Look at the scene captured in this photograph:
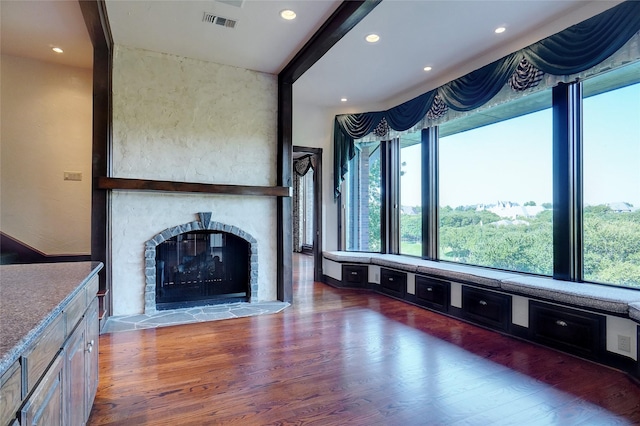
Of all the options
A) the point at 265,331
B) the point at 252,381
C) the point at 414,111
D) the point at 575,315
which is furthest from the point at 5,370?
the point at 414,111

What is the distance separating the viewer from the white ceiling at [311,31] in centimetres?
315

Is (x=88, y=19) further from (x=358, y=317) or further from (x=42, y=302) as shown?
(x=358, y=317)

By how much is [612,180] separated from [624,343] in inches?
57.3

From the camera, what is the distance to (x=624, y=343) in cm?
272

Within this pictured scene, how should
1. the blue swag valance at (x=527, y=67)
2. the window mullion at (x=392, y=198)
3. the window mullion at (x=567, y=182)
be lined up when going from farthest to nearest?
the window mullion at (x=392, y=198) < the window mullion at (x=567, y=182) < the blue swag valance at (x=527, y=67)

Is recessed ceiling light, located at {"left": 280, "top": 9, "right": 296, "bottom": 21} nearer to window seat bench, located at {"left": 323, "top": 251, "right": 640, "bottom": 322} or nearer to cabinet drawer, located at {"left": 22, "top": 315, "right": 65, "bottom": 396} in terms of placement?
cabinet drawer, located at {"left": 22, "top": 315, "right": 65, "bottom": 396}

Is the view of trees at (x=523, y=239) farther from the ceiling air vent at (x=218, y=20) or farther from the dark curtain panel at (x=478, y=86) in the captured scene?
the ceiling air vent at (x=218, y=20)

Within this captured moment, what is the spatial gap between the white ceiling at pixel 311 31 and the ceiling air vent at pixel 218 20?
55 mm

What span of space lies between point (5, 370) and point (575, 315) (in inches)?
148

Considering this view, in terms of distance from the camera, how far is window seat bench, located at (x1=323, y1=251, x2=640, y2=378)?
2742 millimetres

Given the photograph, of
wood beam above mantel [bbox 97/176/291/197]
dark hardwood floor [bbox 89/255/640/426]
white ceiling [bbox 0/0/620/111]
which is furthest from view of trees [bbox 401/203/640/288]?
wood beam above mantel [bbox 97/176/291/197]

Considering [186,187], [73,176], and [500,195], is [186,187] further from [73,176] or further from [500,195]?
[500,195]

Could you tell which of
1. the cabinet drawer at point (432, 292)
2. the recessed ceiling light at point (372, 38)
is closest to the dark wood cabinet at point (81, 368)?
the recessed ceiling light at point (372, 38)

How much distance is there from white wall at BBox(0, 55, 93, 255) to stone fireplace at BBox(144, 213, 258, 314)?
1.33m
